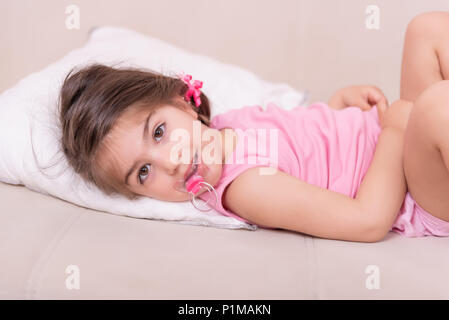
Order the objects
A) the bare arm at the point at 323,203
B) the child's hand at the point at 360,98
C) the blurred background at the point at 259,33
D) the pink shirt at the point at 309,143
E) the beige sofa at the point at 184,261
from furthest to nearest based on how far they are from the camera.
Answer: the blurred background at the point at 259,33
the child's hand at the point at 360,98
the pink shirt at the point at 309,143
the bare arm at the point at 323,203
the beige sofa at the point at 184,261

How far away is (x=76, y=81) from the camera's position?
111 cm

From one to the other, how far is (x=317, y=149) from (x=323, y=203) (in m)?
0.18

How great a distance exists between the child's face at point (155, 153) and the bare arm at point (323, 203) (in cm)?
9

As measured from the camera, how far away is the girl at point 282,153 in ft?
Result: 3.18

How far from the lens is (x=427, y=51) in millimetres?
1144

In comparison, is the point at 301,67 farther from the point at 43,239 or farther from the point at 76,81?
the point at 43,239

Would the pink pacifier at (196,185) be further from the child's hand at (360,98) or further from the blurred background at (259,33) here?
the blurred background at (259,33)

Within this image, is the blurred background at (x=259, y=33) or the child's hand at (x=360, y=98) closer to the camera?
the child's hand at (x=360, y=98)

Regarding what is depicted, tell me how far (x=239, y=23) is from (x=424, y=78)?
0.60 m

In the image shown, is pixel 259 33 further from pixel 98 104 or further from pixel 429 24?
pixel 98 104

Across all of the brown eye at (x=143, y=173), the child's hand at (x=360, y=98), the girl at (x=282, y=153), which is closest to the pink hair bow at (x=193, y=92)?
the girl at (x=282, y=153)

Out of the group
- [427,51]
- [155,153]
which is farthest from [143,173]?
[427,51]

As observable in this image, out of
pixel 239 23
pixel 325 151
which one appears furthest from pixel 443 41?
pixel 239 23
